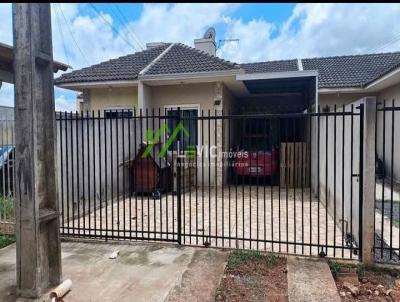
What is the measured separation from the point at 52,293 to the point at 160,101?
26.6ft

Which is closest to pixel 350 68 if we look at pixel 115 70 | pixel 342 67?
pixel 342 67

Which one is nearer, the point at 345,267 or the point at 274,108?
the point at 345,267

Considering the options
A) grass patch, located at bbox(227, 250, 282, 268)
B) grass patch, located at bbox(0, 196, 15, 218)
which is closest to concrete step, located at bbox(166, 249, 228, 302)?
grass patch, located at bbox(227, 250, 282, 268)

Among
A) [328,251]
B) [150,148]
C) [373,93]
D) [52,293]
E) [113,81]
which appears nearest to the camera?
[52,293]

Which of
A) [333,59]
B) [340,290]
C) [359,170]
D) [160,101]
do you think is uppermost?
[333,59]

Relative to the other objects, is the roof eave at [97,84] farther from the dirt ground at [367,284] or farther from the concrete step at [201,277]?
the dirt ground at [367,284]

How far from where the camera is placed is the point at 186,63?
10758 mm

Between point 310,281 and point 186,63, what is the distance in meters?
8.42

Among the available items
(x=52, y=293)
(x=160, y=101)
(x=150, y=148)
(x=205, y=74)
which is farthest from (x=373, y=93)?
(x=52, y=293)

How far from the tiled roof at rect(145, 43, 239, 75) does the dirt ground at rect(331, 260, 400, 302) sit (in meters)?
6.82

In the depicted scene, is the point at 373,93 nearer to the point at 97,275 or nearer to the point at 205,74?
the point at 205,74

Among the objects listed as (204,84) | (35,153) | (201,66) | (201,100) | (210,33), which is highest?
(210,33)

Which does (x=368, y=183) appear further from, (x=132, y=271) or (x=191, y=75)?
(x=191, y=75)

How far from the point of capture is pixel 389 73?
9.30 m
